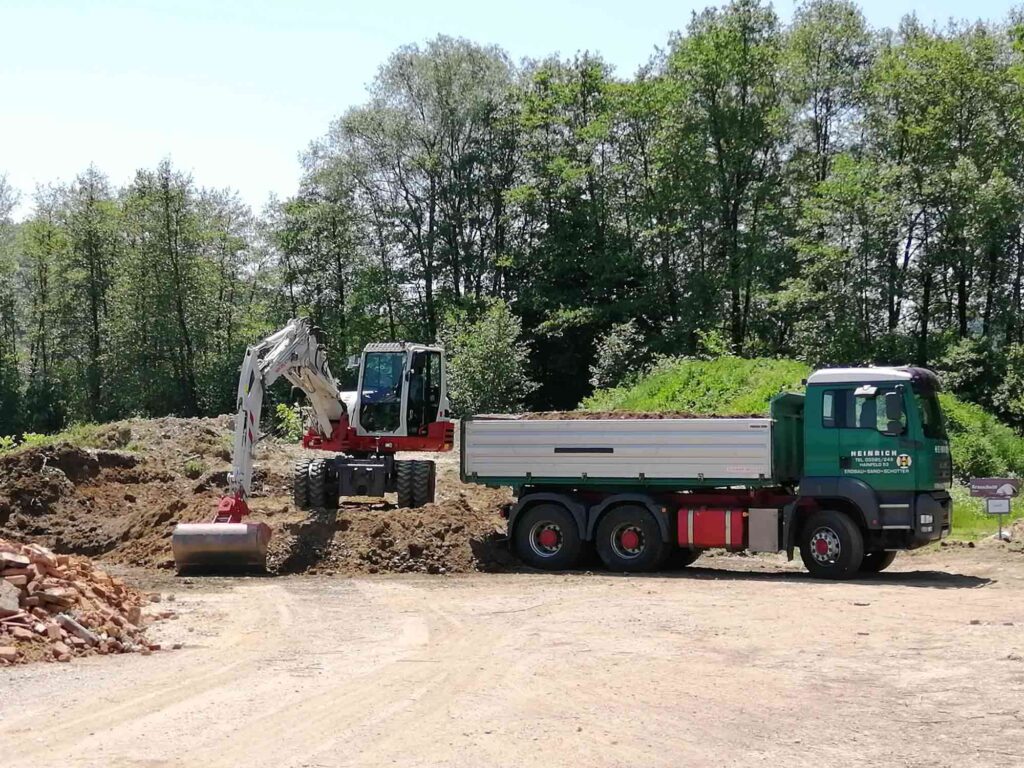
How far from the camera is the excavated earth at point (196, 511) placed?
19453mm

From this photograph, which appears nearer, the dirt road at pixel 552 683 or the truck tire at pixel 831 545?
the dirt road at pixel 552 683

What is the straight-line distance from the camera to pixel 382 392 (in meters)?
22.7

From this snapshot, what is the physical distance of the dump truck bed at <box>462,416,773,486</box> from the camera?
58.5ft

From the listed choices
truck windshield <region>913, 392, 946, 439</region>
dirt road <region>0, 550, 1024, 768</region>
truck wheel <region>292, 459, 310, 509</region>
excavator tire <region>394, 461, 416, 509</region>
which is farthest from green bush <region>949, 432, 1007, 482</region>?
truck wheel <region>292, 459, 310, 509</region>

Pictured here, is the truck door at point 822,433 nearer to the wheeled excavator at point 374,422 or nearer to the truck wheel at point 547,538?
the truck wheel at point 547,538

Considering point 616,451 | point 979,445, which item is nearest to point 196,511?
point 616,451

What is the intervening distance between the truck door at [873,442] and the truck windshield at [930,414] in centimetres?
31

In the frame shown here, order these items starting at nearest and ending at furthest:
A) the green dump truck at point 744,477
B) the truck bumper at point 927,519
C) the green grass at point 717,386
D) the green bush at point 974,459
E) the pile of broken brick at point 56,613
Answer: the pile of broken brick at point 56,613, the truck bumper at point 927,519, the green dump truck at point 744,477, the green bush at point 974,459, the green grass at point 717,386

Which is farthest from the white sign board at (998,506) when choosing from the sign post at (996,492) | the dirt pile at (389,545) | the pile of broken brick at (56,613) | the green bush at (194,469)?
the green bush at (194,469)

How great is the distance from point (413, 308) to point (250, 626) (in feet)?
153

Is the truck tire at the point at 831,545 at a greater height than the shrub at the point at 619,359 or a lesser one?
lesser

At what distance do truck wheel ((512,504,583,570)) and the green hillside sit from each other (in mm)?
7789

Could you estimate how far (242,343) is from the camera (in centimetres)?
6600

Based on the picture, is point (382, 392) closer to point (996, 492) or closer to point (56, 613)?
point (996, 492)
